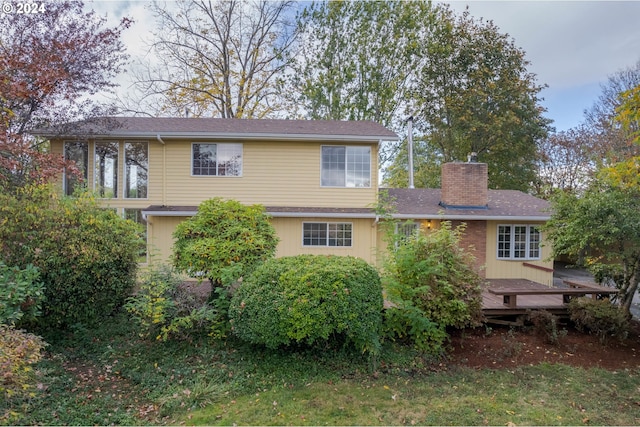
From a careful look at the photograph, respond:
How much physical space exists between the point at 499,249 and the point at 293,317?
9697 mm

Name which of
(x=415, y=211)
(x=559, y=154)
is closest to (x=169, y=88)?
(x=415, y=211)

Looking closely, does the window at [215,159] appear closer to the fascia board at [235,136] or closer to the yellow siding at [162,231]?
the fascia board at [235,136]

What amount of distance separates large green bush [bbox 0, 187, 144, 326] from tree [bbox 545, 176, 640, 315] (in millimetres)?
8521

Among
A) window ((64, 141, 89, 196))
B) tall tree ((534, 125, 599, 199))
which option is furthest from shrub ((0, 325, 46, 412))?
tall tree ((534, 125, 599, 199))

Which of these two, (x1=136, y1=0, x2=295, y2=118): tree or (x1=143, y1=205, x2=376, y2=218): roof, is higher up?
(x1=136, y1=0, x2=295, y2=118): tree

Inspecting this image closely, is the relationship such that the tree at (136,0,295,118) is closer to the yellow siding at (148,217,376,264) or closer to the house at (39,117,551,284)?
the house at (39,117,551,284)

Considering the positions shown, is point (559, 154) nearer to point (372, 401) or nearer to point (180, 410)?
point (372, 401)

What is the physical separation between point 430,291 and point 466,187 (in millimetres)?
7609

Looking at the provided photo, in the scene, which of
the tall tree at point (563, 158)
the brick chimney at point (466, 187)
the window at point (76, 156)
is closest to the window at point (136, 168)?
the window at point (76, 156)

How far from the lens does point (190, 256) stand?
19.7 ft

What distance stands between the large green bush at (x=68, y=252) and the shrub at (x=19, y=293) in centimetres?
27

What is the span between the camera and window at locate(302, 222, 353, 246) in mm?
11289

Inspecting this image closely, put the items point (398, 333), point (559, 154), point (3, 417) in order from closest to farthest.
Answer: point (3, 417), point (398, 333), point (559, 154)

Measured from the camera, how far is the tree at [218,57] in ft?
63.2
